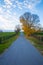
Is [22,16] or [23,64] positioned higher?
[22,16]

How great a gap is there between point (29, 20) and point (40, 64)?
1446 inches

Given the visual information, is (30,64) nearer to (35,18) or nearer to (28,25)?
(28,25)

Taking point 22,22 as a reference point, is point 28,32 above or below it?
Result: below

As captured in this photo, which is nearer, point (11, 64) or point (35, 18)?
point (11, 64)

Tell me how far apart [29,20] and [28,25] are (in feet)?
5.98

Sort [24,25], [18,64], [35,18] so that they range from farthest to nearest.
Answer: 1. [35,18]
2. [24,25]
3. [18,64]

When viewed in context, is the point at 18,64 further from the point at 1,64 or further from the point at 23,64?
the point at 1,64

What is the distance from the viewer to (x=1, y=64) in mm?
8414

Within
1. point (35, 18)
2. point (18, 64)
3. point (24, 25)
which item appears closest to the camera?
point (18, 64)

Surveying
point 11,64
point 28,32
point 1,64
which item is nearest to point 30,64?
point 11,64

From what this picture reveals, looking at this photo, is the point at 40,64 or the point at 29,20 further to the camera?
the point at 29,20

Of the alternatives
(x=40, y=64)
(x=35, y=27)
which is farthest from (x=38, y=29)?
(x=40, y=64)

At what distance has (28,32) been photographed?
4322 cm

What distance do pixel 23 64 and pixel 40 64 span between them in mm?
971
